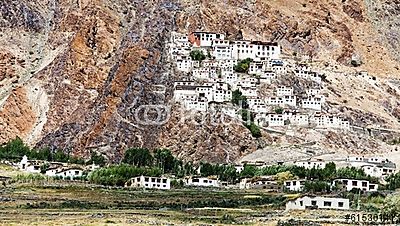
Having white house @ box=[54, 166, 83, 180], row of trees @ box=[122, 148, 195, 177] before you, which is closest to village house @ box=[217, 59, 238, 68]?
row of trees @ box=[122, 148, 195, 177]

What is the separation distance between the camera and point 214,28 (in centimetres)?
18225

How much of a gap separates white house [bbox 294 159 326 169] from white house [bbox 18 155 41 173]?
38.3 metres

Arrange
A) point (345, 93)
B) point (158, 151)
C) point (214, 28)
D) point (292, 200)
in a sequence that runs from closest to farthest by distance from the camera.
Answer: point (292, 200)
point (158, 151)
point (345, 93)
point (214, 28)

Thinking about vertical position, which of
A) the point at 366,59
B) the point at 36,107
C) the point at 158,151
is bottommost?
the point at 158,151

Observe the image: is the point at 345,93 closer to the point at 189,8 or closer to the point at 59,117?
the point at 189,8

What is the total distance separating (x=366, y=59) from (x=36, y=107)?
70.7 metres

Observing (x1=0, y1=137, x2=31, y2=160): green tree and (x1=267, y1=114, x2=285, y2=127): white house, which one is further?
(x1=267, y1=114, x2=285, y2=127): white house

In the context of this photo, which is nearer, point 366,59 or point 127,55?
point 127,55

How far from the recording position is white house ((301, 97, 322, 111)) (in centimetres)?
15825

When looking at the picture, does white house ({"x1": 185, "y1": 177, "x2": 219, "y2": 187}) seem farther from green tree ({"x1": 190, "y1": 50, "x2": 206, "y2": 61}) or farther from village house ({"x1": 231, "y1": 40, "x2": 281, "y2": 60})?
village house ({"x1": 231, "y1": 40, "x2": 281, "y2": 60})

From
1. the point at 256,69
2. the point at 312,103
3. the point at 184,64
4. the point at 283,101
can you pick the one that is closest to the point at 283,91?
the point at 283,101

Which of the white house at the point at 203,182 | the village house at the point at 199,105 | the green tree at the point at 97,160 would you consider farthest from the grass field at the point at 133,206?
the village house at the point at 199,105

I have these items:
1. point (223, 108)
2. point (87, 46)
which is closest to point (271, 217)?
point (223, 108)

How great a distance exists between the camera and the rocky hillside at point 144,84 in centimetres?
14800
